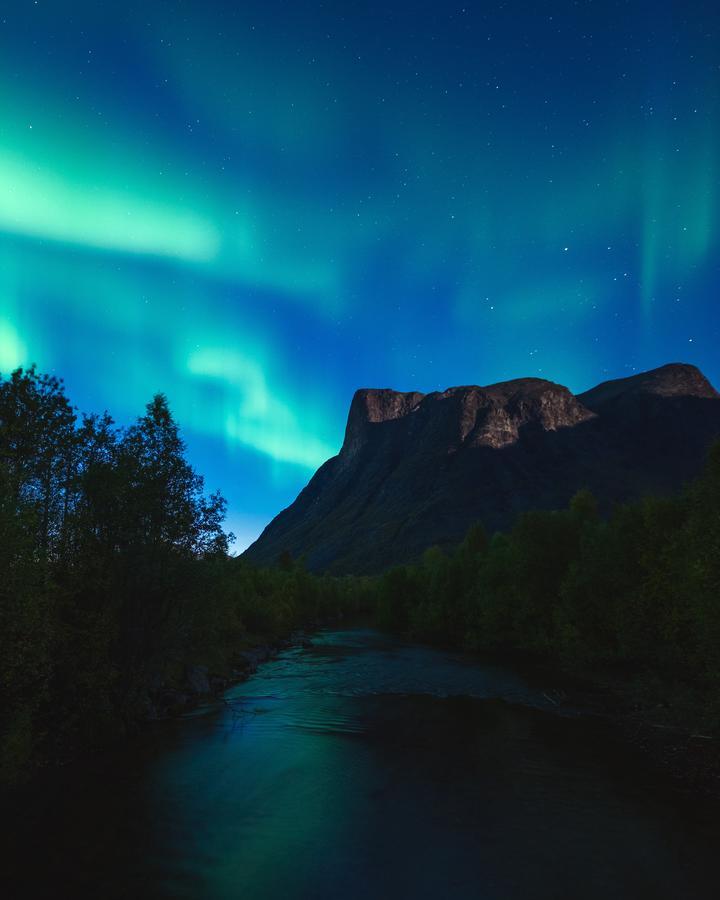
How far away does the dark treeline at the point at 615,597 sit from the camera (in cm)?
2994


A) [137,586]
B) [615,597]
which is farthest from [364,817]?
[615,597]

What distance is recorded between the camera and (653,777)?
21.6 m

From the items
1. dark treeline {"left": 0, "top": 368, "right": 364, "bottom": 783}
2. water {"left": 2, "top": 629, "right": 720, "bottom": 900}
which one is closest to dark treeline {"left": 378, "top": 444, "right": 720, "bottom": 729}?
water {"left": 2, "top": 629, "right": 720, "bottom": 900}

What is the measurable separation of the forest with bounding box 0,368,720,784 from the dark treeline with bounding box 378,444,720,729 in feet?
0.58

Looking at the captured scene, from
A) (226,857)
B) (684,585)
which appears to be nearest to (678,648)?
(684,585)

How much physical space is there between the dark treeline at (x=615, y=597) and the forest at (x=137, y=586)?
0.58ft

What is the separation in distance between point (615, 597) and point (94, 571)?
133 feet

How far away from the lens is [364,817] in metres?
18.4

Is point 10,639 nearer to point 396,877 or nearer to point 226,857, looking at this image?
point 226,857

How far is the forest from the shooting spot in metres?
19.5

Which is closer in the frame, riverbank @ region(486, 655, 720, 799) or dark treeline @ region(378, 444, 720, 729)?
riverbank @ region(486, 655, 720, 799)

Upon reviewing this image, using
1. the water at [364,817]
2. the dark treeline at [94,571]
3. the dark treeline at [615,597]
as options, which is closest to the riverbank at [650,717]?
the dark treeline at [615,597]

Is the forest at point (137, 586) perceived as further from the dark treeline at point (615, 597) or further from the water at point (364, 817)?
the water at point (364, 817)

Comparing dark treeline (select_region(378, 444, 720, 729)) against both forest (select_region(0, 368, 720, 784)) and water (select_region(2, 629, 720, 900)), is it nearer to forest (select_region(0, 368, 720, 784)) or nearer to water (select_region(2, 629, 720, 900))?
forest (select_region(0, 368, 720, 784))
